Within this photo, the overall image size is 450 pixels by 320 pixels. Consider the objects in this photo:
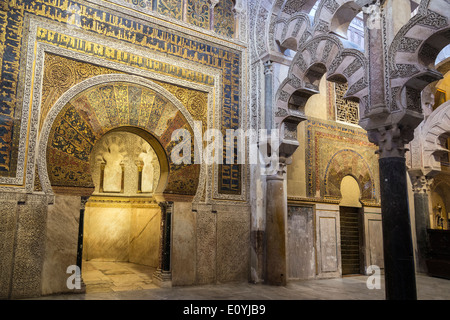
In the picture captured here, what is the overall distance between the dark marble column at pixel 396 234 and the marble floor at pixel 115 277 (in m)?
3.17

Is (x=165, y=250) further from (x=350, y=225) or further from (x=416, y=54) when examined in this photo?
(x=350, y=225)

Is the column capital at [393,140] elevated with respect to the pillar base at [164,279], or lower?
elevated

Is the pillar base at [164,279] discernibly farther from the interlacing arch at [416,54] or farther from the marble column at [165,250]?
the interlacing arch at [416,54]

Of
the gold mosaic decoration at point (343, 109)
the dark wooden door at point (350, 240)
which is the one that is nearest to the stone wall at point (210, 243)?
the dark wooden door at point (350, 240)

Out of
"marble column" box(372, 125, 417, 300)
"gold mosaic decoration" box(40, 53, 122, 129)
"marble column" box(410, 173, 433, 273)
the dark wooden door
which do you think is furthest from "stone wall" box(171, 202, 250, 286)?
"marble column" box(410, 173, 433, 273)

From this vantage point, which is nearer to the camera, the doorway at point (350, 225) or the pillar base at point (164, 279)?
the pillar base at point (164, 279)

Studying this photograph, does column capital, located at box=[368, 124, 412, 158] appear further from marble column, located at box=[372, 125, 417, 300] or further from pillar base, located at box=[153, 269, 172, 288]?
pillar base, located at box=[153, 269, 172, 288]

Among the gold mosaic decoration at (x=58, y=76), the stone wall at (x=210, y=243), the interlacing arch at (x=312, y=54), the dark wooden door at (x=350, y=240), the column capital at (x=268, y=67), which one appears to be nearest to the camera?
the interlacing arch at (x=312, y=54)

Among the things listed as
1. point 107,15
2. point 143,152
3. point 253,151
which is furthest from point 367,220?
point 107,15

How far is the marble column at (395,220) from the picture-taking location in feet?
Answer: 12.3

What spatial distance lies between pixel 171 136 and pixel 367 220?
15.6 ft

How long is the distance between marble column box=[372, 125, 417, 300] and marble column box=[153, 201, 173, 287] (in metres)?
2.92

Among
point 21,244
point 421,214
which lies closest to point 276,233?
point 21,244

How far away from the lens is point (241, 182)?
6109mm
